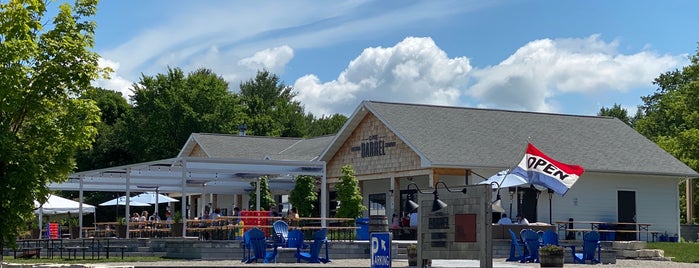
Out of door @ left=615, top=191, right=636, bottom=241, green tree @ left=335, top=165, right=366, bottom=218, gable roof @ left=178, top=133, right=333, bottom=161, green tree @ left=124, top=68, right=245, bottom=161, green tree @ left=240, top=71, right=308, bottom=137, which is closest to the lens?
green tree @ left=335, top=165, right=366, bottom=218

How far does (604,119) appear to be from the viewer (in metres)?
46.7

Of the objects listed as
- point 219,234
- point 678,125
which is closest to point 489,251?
point 219,234

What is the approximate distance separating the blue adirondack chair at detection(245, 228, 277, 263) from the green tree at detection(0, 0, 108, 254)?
700cm

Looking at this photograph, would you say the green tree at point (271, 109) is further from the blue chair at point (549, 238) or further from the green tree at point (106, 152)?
the blue chair at point (549, 238)

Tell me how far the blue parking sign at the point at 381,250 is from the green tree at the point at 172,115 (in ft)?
153

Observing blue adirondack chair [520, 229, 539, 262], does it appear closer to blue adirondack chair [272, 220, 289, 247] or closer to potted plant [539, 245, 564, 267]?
potted plant [539, 245, 564, 267]

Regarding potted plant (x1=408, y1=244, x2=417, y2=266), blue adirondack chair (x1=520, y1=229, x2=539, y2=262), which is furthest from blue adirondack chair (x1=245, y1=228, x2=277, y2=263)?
blue adirondack chair (x1=520, y1=229, x2=539, y2=262)

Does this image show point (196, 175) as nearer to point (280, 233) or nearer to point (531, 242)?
point (280, 233)

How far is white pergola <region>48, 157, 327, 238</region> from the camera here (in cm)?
3086

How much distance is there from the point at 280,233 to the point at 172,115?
4068 cm

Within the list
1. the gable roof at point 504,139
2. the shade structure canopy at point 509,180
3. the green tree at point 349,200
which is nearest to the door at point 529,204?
the gable roof at point 504,139

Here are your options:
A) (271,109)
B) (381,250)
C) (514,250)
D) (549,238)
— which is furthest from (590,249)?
(271,109)

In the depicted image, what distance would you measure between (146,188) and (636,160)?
62.8ft

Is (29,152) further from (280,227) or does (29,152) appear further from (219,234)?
(219,234)
